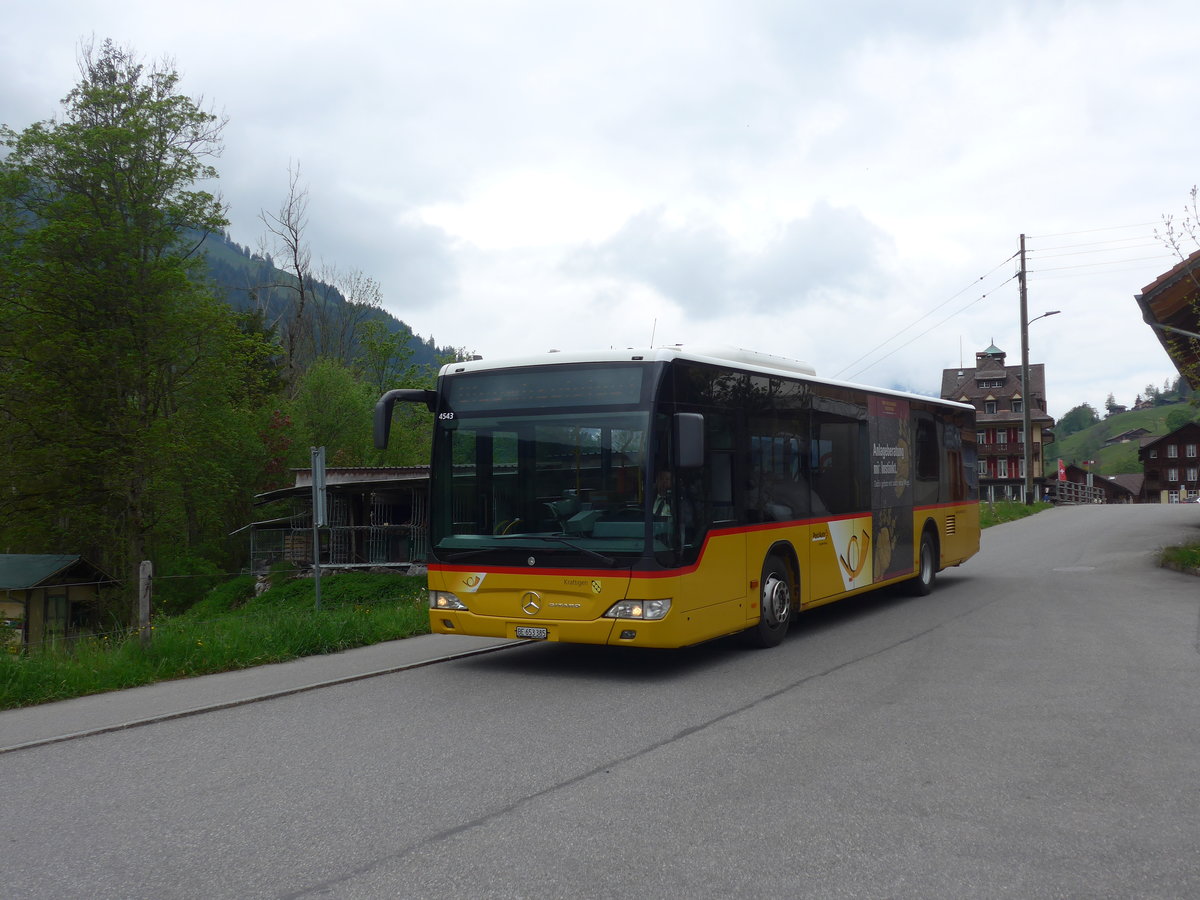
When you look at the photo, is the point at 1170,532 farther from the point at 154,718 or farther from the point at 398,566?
the point at 154,718

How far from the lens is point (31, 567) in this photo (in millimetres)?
33812

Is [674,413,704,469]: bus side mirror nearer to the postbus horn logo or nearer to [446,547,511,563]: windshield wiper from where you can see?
[446,547,511,563]: windshield wiper

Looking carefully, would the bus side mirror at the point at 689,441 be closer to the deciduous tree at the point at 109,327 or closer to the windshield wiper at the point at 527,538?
A: the windshield wiper at the point at 527,538

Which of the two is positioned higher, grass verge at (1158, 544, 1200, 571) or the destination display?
the destination display

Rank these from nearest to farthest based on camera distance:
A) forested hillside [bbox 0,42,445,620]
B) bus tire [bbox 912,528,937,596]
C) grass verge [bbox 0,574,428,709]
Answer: grass verge [bbox 0,574,428,709] < bus tire [bbox 912,528,937,596] < forested hillside [bbox 0,42,445,620]

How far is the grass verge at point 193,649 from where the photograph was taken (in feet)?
29.0

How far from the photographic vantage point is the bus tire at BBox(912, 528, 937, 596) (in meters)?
14.9

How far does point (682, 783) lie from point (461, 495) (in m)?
4.38

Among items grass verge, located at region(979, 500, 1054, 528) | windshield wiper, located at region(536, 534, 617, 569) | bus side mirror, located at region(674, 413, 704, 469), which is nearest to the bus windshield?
windshield wiper, located at region(536, 534, 617, 569)

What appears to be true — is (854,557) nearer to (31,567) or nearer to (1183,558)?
(1183,558)

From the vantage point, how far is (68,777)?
6.02 m

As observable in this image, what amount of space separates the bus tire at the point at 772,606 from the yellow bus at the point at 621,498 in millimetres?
20

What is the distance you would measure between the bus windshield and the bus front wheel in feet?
7.12

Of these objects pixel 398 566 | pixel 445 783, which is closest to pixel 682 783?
pixel 445 783
